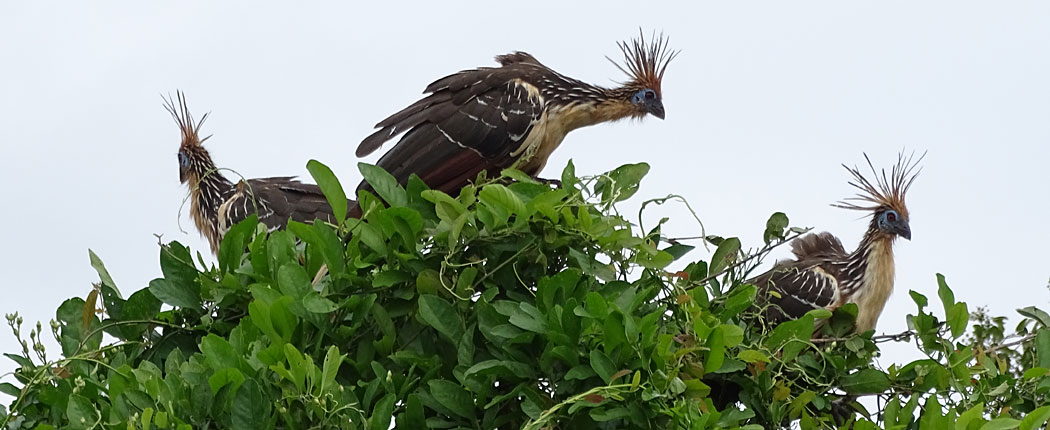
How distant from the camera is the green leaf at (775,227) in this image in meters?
3.19

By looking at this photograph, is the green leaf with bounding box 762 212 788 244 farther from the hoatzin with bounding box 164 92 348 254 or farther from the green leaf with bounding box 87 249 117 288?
the hoatzin with bounding box 164 92 348 254

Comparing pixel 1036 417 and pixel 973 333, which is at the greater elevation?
pixel 973 333

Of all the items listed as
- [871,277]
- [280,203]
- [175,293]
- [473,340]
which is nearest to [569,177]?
[473,340]

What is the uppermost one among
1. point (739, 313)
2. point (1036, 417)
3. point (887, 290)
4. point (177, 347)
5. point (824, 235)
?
point (824, 235)

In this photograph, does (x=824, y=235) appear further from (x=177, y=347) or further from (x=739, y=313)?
(x=177, y=347)

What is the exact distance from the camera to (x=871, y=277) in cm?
701

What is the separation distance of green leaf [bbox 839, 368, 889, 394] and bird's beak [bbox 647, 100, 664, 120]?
301cm

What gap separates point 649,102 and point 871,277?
1.90 metres

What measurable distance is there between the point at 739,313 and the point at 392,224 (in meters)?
0.95

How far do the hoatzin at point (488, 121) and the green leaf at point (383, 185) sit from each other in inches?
90.7

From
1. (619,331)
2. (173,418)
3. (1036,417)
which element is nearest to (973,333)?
(1036,417)

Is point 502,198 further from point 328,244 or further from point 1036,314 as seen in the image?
point 1036,314

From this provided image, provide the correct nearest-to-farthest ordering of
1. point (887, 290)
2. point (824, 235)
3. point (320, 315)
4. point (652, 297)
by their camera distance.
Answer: point (320, 315), point (652, 297), point (887, 290), point (824, 235)

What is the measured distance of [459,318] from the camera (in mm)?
2750
